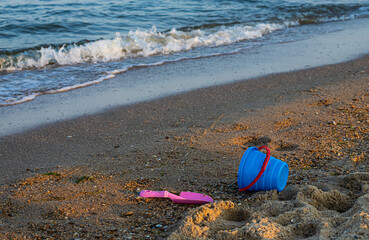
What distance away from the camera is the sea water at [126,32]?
774 centimetres

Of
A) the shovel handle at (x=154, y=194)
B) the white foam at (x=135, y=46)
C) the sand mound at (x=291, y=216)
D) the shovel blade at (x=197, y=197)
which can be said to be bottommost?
the shovel handle at (x=154, y=194)

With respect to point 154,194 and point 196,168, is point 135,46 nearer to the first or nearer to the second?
point 196,168

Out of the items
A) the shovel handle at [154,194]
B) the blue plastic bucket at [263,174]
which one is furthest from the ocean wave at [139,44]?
the blue plastic bucket at [263,174]

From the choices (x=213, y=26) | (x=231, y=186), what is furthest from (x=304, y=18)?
(x=231, y=186)

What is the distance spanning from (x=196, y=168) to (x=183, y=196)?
566mm

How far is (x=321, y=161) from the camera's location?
3684mm

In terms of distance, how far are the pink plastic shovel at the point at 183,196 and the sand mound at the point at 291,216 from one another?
0.24m

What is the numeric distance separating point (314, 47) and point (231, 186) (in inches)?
263

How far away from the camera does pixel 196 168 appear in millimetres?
3656

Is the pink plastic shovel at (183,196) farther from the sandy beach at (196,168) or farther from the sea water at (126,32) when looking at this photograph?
the sea water at (126,32)

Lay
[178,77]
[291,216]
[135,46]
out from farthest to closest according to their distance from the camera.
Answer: [135,46] → [178,77] → [291,216]

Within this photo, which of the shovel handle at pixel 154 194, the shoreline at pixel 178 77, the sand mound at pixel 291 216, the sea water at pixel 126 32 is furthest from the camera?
the sea water at pixel 126 32

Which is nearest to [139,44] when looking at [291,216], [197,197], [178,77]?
[178,77]

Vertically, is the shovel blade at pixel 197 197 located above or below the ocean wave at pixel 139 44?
below
